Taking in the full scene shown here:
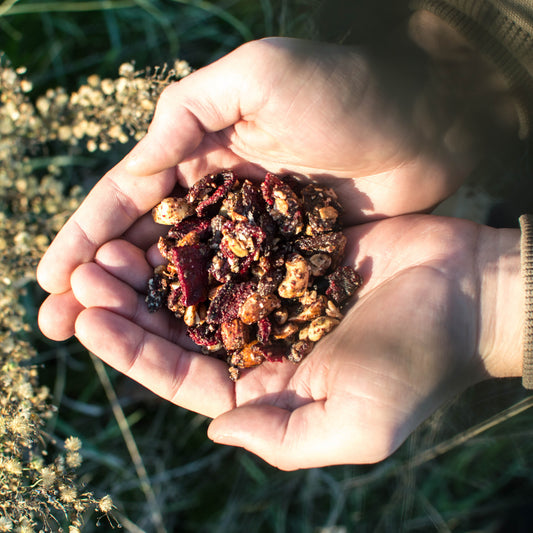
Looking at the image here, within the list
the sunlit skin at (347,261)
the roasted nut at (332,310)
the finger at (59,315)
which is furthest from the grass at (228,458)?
the roasted nut at (332,310)

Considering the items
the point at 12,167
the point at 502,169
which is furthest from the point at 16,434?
the point at 502,169

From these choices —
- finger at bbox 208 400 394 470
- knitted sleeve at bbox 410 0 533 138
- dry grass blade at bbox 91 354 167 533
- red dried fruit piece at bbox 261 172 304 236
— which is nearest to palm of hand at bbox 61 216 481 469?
finger at bbox 208 400 394 470

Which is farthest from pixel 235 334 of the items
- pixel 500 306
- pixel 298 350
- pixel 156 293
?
pixel 500 306

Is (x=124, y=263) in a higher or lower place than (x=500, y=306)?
lower

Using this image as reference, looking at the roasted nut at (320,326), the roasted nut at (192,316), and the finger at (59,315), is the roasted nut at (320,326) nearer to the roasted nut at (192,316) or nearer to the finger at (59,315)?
the roasted nut at (192,316)

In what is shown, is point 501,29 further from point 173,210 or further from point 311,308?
point 173,210

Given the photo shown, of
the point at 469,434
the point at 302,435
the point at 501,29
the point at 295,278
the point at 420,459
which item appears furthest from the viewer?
the point at 420,459

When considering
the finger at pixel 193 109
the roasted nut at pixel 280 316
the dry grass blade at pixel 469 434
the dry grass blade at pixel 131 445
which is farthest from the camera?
the dry grass blade at pixel 131 445
